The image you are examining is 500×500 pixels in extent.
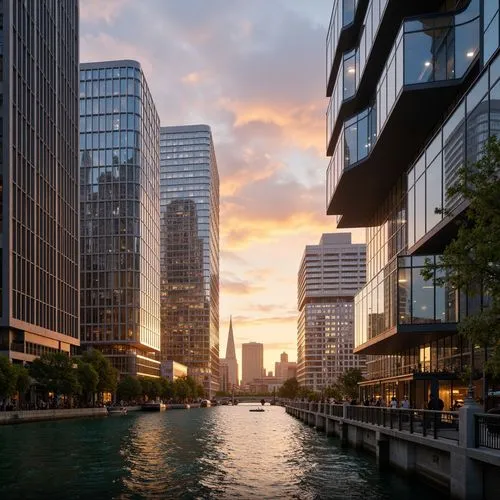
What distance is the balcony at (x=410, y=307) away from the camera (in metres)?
41.5

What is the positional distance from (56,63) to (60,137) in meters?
12.2

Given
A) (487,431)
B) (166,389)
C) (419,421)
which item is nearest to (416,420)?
(419,421)

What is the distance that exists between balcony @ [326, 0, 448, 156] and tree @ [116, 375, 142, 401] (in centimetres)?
9133

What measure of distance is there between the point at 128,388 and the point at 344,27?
340 ft

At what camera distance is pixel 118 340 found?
172m

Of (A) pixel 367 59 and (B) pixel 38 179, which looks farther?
(B) pixel 38 179

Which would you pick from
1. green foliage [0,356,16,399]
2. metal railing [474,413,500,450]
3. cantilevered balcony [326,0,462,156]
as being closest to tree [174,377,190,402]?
green foliage [0,356,16,399]

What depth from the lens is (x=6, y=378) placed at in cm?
7044

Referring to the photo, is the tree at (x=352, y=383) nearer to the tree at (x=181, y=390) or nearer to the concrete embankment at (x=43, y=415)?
the concrete embankment at (x=43, y=415)

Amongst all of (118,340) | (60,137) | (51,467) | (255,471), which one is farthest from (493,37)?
(118,340)

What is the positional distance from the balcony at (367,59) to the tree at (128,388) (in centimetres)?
9133

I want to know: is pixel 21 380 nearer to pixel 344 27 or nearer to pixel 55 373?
pixel 55 373

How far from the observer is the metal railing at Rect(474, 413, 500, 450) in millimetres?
19203

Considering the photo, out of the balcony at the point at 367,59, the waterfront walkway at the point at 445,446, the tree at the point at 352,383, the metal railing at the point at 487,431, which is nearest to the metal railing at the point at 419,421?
the waterfront walkway at the point at 445,446
